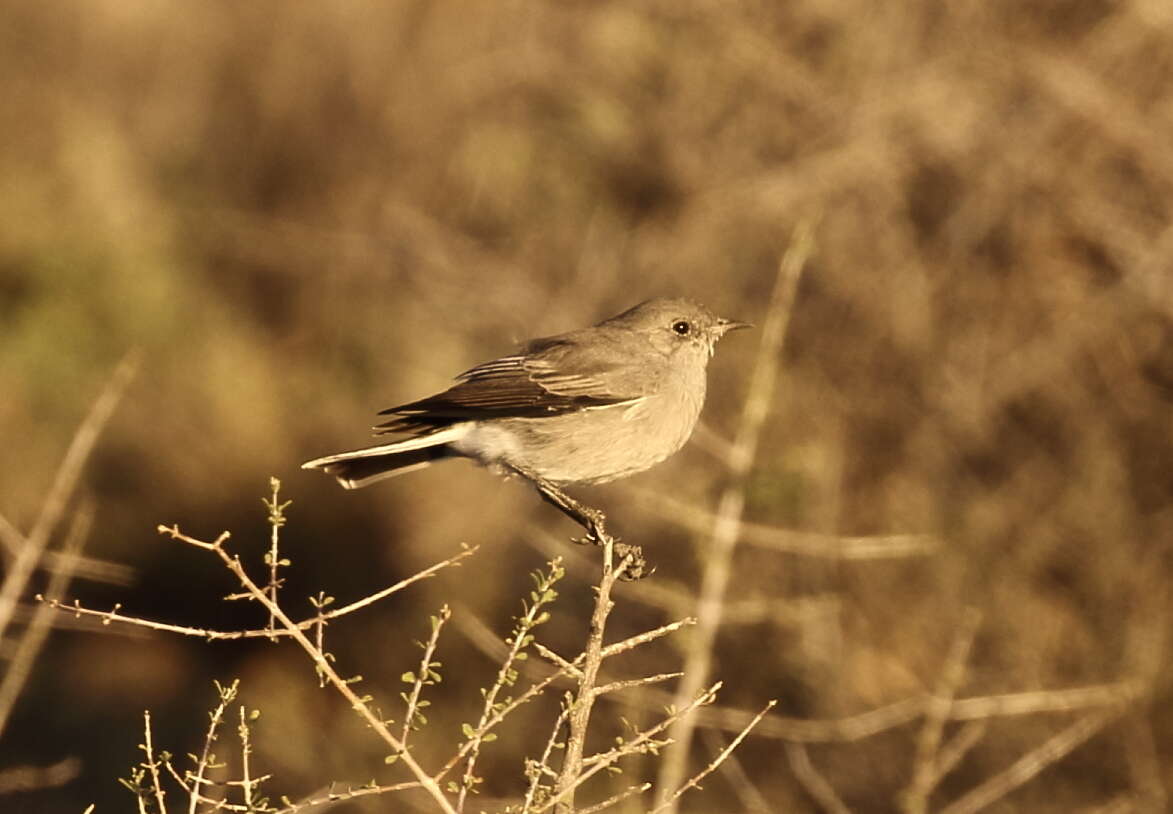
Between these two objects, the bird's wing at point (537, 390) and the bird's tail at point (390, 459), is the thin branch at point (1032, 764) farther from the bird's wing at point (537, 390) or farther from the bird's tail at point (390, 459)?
the bird's tail at point (390, 459)

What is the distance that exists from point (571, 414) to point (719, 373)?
273 centimetres

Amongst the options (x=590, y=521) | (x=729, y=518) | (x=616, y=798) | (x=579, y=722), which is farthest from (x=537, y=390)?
(x=616, y=798)

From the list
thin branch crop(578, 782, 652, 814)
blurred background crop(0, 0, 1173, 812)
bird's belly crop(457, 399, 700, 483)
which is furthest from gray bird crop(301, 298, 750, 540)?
thin branch crop(578, 782, 652, 814)

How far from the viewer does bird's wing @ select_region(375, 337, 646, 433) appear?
17.7 feet

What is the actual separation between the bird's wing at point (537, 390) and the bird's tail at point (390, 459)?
0.06 meters

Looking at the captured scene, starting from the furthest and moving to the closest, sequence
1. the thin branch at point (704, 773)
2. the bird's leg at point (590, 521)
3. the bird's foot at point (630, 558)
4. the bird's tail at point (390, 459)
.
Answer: the bird's tail at point (390, 459), the bird's leg at point (590, 521), the bird's foot at point (630, 558), the thin branch at point (704, 773)

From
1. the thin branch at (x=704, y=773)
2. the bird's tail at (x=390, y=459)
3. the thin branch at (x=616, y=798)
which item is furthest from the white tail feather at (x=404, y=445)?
the thin branch at (x=616, y=798)

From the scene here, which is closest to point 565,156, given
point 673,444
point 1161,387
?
point 1161,387

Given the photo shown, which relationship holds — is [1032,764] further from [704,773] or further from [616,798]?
[616,798]

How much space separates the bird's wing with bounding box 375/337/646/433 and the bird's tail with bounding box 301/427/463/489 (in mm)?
61

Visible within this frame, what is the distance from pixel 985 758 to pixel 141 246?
847 cm

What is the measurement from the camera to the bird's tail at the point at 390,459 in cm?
530

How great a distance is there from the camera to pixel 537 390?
5.58 meters

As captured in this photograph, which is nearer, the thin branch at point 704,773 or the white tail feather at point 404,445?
the thin branch at point 704,773
